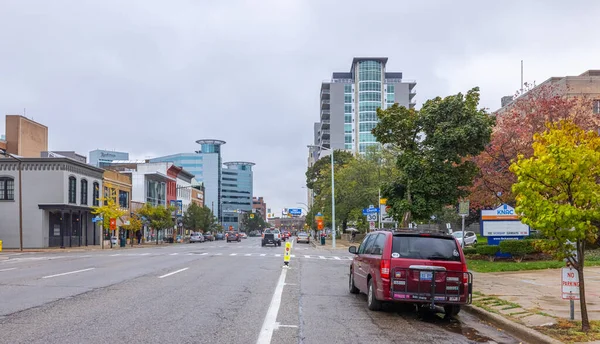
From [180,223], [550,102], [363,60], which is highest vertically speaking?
[363,60]

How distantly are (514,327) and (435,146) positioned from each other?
1048 cm

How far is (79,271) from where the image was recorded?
19.0m

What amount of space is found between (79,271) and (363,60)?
108233mm

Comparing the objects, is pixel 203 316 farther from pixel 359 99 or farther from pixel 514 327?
pixel 359 99

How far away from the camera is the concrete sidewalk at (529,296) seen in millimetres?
10234

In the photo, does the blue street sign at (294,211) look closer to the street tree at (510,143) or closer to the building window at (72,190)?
the building window at (72,190)

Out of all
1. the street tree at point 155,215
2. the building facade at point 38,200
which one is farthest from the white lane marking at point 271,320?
the street tree at point 155,215

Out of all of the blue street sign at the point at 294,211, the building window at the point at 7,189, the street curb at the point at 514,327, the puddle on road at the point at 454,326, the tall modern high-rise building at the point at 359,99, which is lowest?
the blue street sign at the point at 294,211

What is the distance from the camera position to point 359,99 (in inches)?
4793

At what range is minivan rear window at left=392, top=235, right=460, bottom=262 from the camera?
35.1 feet

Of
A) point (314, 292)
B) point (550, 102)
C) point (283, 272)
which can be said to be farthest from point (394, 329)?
point (550, 102)

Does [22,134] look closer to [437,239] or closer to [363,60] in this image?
[437,239]

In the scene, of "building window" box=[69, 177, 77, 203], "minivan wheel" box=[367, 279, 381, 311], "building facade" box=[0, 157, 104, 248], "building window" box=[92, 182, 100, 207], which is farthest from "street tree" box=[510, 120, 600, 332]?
"building window" box=[92, 182, 100, 207]

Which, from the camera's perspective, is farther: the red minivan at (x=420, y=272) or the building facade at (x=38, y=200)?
the building facade at (x=38, y=200)
